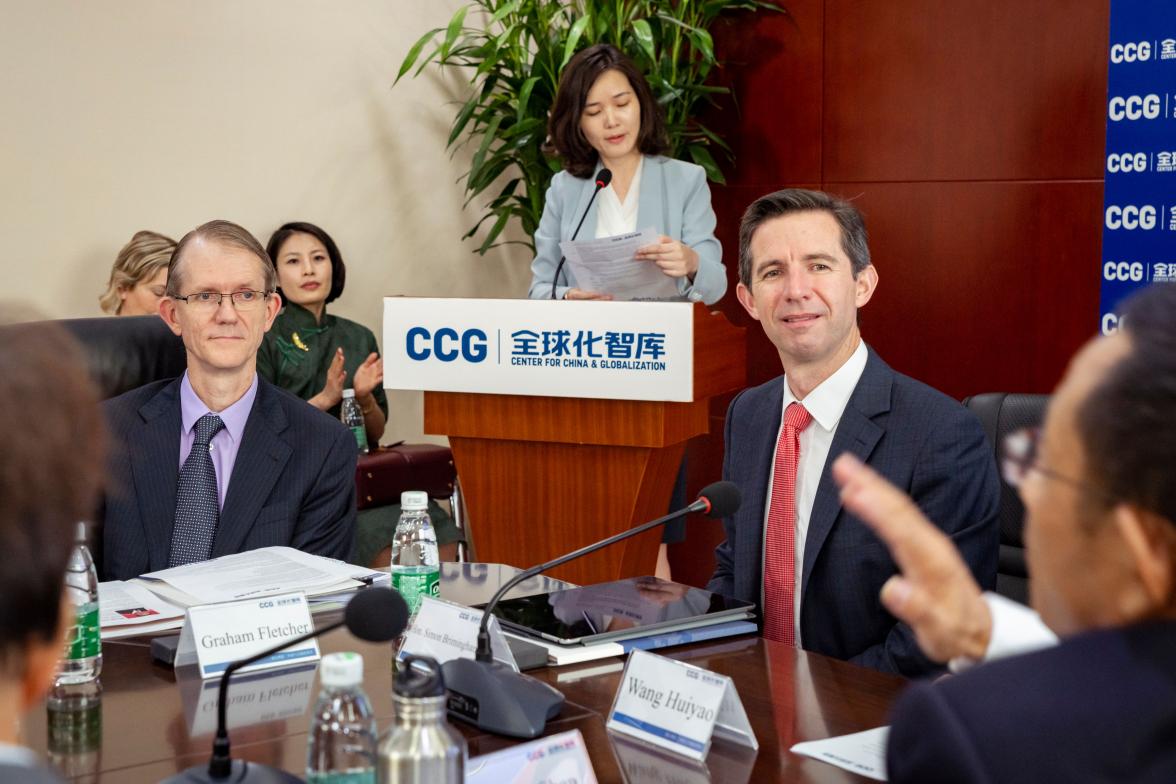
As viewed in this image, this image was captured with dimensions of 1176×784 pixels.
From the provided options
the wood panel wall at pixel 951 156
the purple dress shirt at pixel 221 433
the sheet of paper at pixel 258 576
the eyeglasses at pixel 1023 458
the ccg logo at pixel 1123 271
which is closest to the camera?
the eyeglasses at pixel 1023 458

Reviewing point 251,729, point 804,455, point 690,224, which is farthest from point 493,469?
point 251,729

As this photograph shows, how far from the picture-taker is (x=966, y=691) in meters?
0.83

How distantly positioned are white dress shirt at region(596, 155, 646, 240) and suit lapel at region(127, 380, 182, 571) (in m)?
1.90

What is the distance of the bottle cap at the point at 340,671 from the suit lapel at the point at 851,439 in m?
1.14

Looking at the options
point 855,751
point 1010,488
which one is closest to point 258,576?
point 855,751

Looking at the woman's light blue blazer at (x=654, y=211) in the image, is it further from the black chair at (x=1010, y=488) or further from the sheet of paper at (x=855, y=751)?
the sheet of paper at (x=855, y=751)

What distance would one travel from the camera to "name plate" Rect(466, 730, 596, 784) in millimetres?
1235

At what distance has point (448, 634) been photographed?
1.61m

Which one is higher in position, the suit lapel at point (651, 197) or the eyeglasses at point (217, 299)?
the suit lapel at point (651, 197)

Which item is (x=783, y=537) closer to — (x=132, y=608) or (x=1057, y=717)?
(x=132, y=608)

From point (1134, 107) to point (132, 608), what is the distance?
10.2 feet

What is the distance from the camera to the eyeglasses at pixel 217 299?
8.52ft

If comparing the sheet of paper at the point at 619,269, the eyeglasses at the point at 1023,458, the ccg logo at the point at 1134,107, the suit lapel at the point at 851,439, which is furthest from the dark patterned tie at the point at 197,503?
the ccg logo at the point at 1134,107

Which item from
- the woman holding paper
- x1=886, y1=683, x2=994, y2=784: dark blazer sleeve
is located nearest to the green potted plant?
the woman holding paper
